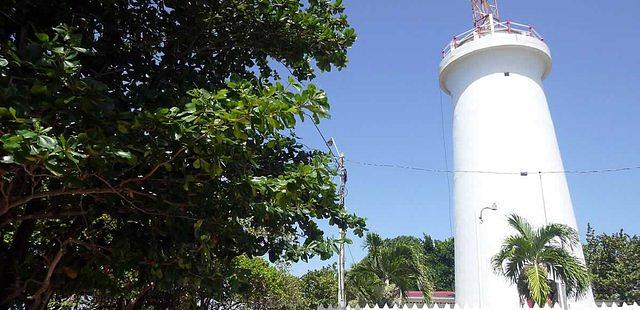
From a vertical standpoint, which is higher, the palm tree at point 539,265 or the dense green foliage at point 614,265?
the dense green foliage at point 614,265

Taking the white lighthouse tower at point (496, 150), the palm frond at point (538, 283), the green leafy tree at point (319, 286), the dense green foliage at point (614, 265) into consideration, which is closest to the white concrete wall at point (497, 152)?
the white lighthouse tower at point (496, 150)

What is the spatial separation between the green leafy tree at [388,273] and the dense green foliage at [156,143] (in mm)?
10207

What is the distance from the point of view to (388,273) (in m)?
16.4

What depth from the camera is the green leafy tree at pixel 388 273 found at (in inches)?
643

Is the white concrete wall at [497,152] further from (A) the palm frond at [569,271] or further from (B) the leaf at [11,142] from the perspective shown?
(B) the leaf at [11,142]

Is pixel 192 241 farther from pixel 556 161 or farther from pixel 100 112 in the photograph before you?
pixel 556 161

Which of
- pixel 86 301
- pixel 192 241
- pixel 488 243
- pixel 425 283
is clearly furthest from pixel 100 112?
pixel 488 243

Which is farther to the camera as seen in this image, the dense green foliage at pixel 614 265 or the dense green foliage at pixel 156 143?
the dense green foliage at pixel 614 265

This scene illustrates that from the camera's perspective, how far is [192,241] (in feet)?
16.4

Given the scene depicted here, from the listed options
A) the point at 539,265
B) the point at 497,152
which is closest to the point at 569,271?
the point at 539,265

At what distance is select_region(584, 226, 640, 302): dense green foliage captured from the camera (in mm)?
24797

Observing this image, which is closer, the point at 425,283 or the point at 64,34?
the point at 64,34

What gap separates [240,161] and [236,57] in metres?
2.21

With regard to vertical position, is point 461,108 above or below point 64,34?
above
